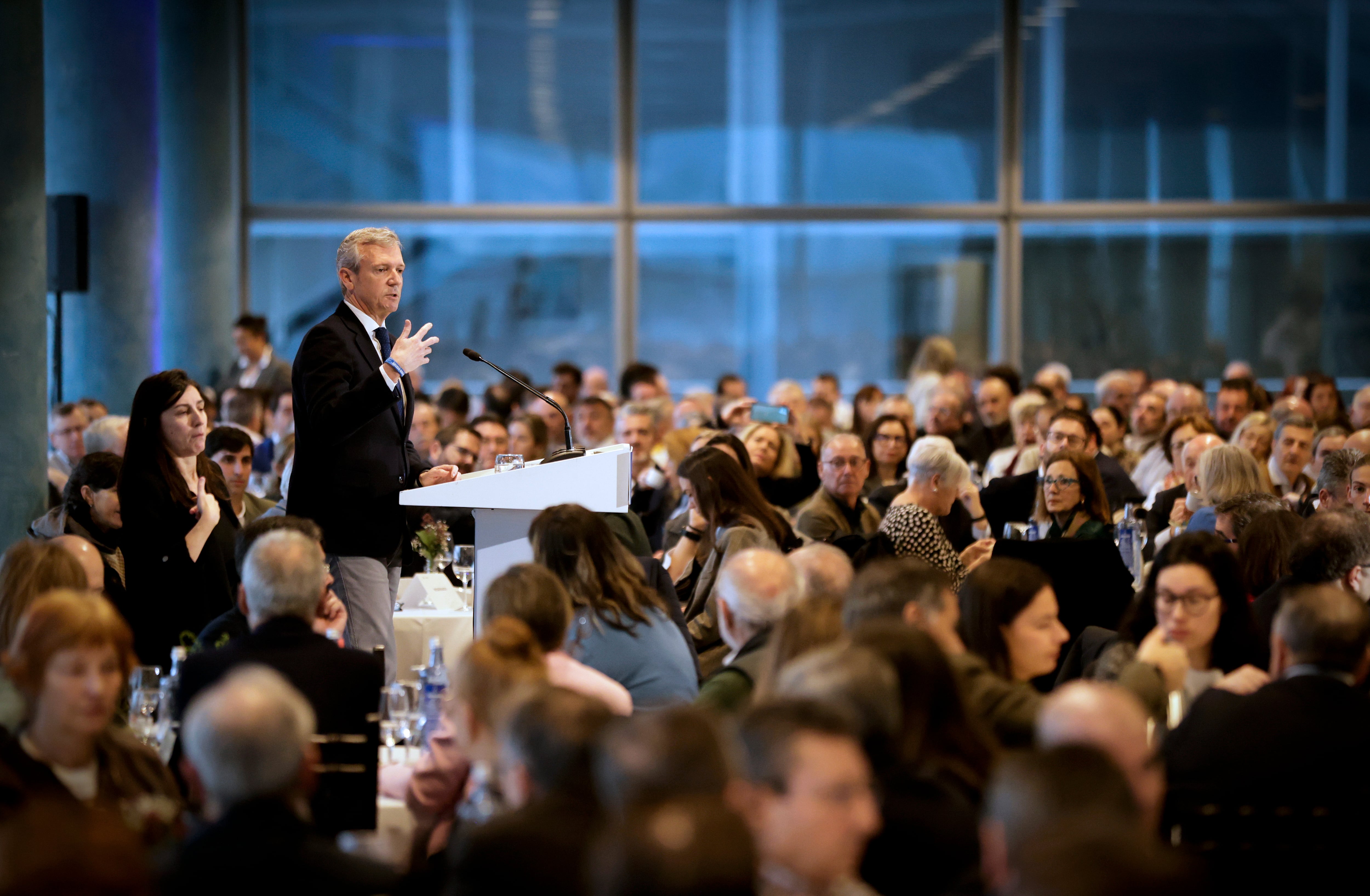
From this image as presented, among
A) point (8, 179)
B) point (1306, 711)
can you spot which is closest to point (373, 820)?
point (1306, 711)

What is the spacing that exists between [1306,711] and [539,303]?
32.7 feet

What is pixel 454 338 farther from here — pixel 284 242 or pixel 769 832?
pixel 769 832

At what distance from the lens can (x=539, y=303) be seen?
12.3 m

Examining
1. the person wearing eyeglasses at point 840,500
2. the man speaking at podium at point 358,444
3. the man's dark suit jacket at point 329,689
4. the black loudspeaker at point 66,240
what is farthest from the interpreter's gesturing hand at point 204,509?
the black loudspeaker at point 66,240

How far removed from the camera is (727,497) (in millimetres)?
4992

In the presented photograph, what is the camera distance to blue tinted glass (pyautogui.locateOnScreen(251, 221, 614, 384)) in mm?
12172

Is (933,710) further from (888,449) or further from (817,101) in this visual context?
(817,101)

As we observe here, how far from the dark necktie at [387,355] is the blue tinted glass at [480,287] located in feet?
25.7

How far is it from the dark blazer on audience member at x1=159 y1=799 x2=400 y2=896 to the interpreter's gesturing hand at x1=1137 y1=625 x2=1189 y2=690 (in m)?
1.83

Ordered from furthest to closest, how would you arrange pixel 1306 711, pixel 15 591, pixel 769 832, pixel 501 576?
pixel 15 591
pixel 501 576
pixel 1306 711
pixel 769 832

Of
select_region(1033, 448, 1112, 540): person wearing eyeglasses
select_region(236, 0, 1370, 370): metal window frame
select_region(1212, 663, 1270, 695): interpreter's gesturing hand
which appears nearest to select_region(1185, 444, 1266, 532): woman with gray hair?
select_region(1033, 448, 1112, 540): person wearing eyeglasses

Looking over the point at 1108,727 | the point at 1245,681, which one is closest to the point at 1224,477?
the point at 1245,681

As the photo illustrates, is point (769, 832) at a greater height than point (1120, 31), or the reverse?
point (1120, 31)

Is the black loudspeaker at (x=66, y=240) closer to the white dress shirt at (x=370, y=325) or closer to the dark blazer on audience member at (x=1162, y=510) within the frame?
the white dress shirt at (x=370, y=325)
